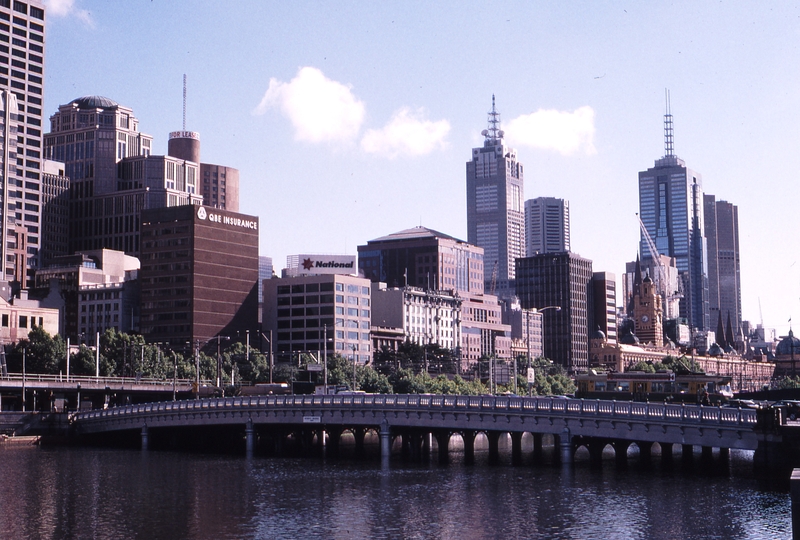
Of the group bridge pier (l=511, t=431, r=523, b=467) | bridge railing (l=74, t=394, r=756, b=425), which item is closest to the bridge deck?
bridge railing (l=74, t=394, r=756, b=425)

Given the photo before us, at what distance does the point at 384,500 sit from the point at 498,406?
26.2m

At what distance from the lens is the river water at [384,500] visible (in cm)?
7188

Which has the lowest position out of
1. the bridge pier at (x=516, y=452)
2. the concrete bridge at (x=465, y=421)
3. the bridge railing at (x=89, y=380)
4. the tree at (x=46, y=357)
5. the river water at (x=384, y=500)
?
the river water at (x=384, y=500)

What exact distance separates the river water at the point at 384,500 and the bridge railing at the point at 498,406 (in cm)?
517

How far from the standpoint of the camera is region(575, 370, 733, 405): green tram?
16275 centimetres

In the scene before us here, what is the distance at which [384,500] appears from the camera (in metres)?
85.2

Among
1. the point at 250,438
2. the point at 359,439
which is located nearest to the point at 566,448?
the point at 359,439

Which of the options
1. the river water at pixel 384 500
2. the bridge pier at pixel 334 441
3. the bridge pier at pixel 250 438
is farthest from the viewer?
the bridge pier at pixel 334 441

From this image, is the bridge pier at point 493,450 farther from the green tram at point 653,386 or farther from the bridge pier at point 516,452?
the green tram at point 653,386

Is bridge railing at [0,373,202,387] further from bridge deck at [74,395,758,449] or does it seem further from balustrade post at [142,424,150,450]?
bridge deck at [74,395,758,449]

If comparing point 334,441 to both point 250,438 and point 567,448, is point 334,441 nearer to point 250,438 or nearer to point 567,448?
point 250,438

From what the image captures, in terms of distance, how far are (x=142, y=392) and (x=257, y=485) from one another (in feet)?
300

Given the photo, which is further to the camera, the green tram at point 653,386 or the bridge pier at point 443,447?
Answer: the green tram at point 653,386

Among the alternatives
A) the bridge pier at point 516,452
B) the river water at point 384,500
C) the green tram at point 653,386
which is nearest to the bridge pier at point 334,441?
the river water at point 384,500
